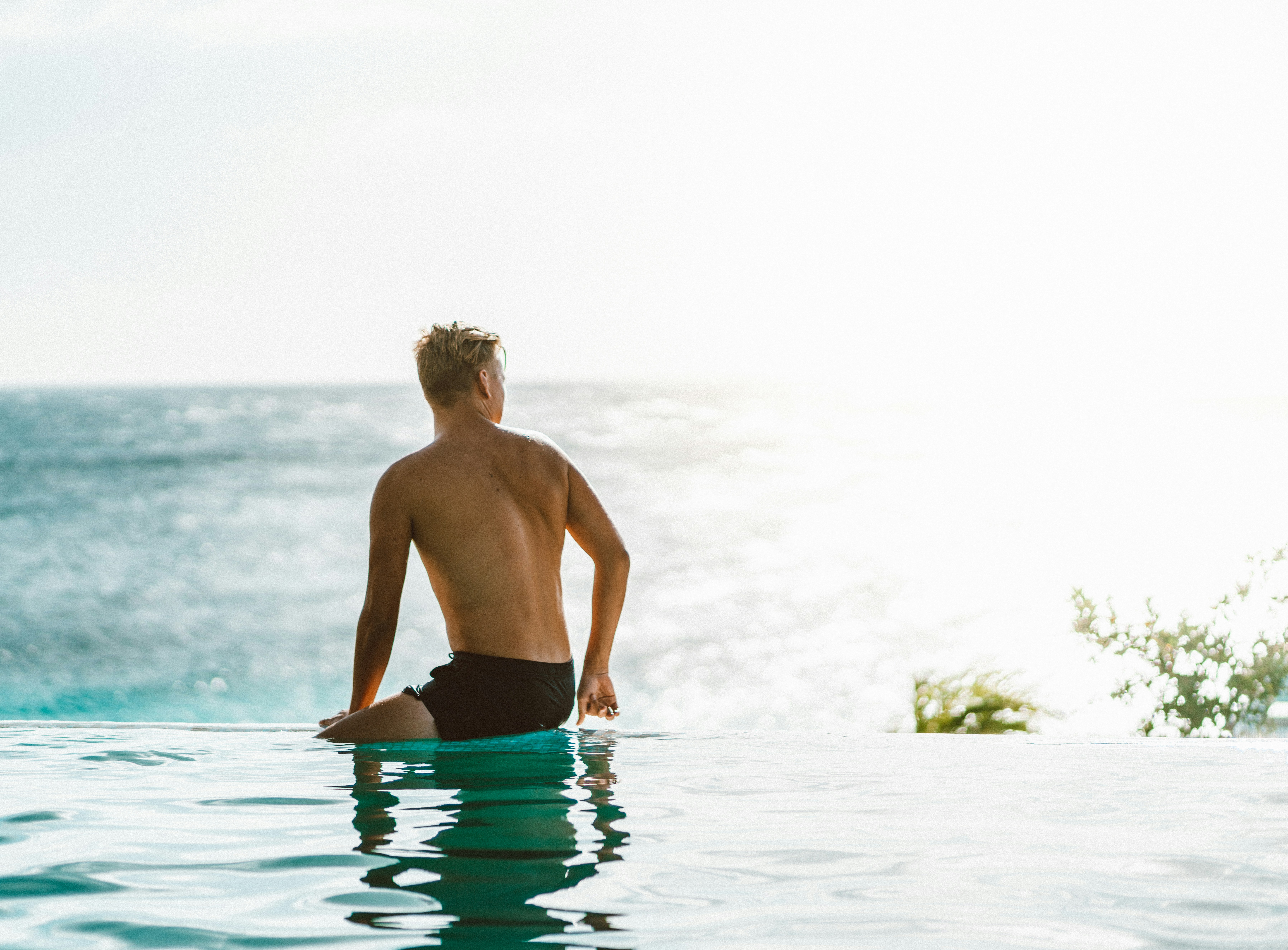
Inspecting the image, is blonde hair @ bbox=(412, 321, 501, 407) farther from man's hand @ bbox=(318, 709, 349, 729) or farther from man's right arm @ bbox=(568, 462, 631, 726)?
man's hand @ bbox=(318, 709, 349, 729)

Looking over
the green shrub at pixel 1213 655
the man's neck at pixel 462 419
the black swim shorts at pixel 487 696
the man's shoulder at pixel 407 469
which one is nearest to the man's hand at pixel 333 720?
the black swim shorts at pixel 487 696

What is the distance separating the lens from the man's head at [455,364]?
11.3 ft

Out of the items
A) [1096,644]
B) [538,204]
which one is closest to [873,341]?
[538,204]

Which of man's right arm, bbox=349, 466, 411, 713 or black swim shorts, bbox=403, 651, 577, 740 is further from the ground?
man's right arm, bbox=349, 466, 411, 713

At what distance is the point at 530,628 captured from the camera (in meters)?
3.35

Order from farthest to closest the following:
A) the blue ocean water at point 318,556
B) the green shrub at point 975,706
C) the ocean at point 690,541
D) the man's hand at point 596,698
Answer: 1. the blue ocean water at point 318,556
2. the ocean at point 690,541
3. the green shrub at point 975,706
4. the man's hand at point 596,698

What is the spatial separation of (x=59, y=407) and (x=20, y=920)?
4021cm

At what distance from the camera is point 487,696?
10.8 feet

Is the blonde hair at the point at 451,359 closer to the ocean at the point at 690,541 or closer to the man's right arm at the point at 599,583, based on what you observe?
the man's right arm at the point at 599,583

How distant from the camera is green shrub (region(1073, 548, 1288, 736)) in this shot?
6.12 m

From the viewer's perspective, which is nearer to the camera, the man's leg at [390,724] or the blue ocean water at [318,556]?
the man's leg at [390,724]

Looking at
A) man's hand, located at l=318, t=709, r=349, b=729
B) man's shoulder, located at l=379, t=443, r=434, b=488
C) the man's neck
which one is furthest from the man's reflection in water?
the man's neck

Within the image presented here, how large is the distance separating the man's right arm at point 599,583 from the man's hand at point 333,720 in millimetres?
671

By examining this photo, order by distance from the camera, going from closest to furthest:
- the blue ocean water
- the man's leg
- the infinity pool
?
the infinity pool → the man's leg → the blue ocean water
